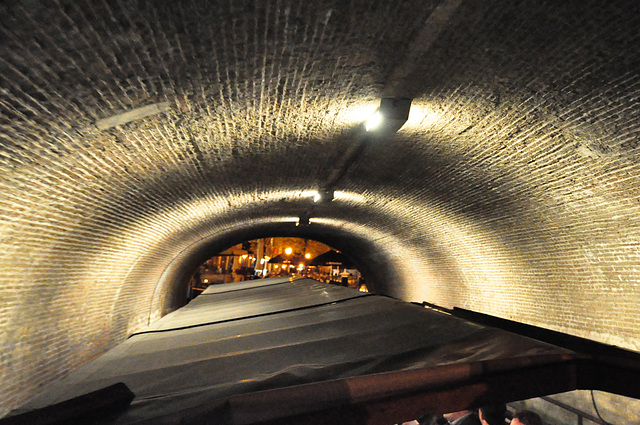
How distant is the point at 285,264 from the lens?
1232 inches

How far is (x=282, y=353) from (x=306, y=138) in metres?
3.14

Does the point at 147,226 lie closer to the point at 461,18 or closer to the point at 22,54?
the point at 22,54

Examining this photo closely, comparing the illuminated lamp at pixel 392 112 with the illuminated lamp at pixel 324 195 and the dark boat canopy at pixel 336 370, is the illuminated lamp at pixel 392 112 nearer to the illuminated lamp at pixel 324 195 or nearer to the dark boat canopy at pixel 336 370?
the dark boat canopy at pixel 336 370

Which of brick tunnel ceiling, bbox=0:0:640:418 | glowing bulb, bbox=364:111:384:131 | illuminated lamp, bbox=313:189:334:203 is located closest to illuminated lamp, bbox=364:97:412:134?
glowing bulb, bbox=364:111:384:131

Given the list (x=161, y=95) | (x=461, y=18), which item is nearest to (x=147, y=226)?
(x=161, y=95)

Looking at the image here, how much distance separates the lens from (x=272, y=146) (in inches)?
199

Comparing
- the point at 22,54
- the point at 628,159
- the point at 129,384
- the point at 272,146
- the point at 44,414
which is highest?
the point at 272,146

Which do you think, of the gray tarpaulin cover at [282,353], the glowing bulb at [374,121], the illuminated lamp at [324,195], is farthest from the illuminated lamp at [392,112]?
the illuminated lamp at [324,195]

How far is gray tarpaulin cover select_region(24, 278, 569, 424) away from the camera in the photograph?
1839 mm

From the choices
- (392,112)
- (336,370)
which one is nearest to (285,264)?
(392,112)

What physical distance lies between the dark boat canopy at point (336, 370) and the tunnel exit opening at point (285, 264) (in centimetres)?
943

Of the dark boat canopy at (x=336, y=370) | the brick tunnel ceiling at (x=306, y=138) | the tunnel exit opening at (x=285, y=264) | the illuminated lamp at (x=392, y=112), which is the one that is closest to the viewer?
the dark boat canopy at (x=336, y=370)

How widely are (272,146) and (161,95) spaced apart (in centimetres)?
196

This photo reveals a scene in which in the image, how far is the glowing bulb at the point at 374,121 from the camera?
4148 mm
